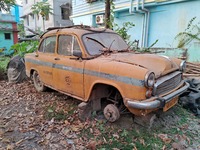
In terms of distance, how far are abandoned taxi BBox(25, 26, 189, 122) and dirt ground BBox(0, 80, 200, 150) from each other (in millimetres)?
469

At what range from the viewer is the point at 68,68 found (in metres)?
4.04

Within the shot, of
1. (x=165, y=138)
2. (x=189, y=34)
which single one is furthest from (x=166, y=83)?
(x=189, y=34)

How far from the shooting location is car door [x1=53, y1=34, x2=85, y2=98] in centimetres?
385

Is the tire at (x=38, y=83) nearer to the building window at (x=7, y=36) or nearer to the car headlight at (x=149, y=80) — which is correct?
the car headlight at (x=149, y=80)

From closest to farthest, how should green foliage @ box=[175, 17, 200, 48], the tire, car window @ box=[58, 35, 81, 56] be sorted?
1. car window @ box=[58, 35, 81, 56]
2. the tire
3. green foliage @ box=[175, 17, 200, 48]

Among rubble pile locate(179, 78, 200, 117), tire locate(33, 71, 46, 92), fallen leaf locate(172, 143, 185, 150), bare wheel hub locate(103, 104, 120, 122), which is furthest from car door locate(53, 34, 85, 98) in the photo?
rubble pile locate(179, 78, 200, 117)

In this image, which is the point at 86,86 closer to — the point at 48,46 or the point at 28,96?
the point at 48,46

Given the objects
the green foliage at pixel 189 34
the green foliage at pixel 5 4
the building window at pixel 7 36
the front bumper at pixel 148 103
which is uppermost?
the green foliage at pixel 5 4

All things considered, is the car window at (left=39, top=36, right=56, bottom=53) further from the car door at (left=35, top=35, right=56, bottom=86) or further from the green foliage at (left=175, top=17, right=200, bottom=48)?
the green foliage at (left=175, top=17, right=200, bottom=48)

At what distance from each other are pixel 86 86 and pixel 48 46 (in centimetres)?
200

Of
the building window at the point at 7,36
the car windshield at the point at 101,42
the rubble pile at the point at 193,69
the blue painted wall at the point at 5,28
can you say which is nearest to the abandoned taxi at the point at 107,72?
the car windshield at the point at 101,42

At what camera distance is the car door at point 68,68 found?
385 cm

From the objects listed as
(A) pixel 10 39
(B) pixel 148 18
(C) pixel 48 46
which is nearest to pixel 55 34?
(C) pixel 48 46

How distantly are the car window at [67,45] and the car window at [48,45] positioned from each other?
1.01ft
